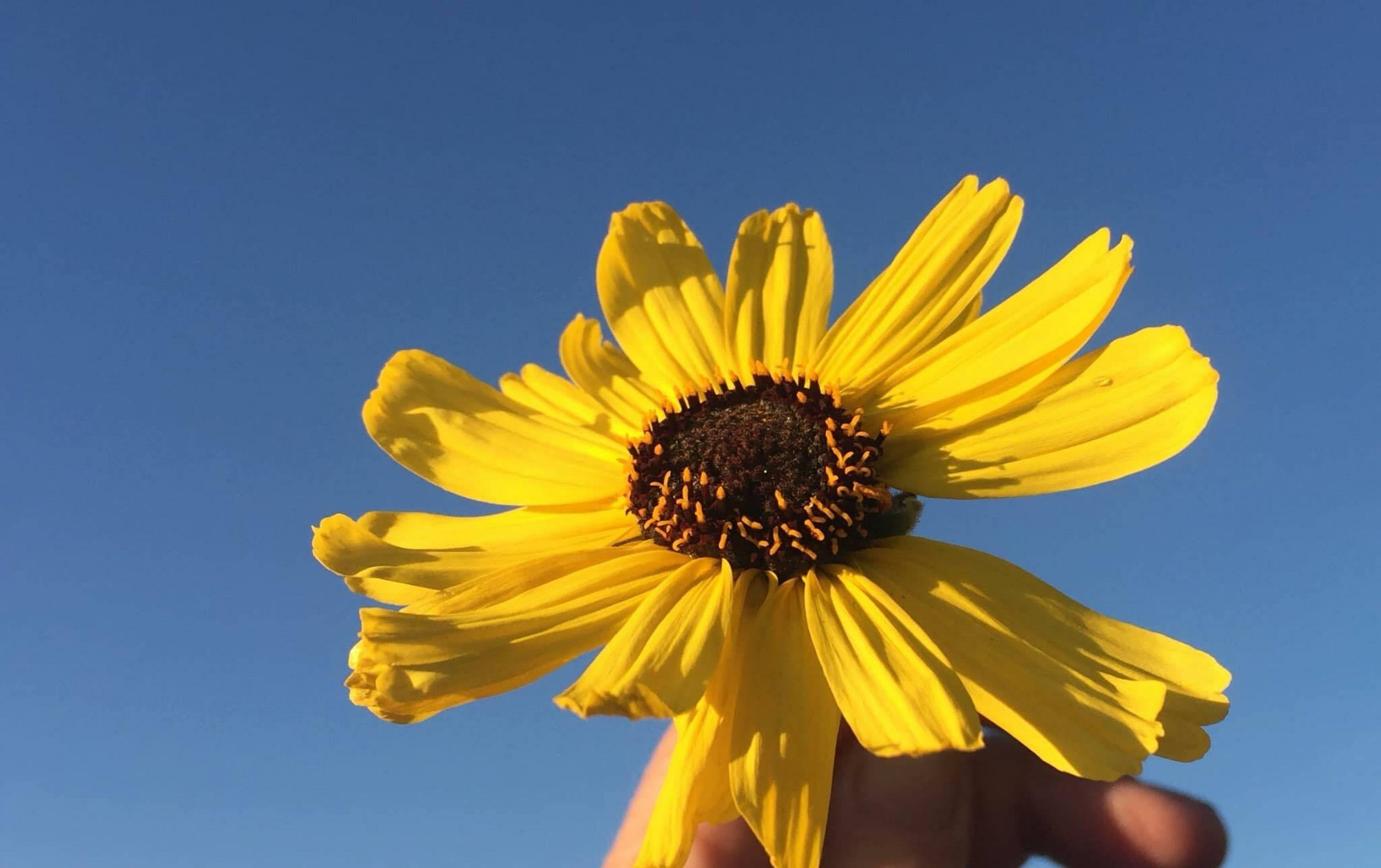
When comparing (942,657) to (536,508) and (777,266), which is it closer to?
(536,508)

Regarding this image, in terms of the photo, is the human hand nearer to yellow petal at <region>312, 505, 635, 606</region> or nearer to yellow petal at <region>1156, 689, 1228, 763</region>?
yellow petal at <region>312, 505, 635, 606</region>

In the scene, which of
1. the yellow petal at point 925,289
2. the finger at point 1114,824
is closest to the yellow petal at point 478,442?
the yellow petal at point 925,289

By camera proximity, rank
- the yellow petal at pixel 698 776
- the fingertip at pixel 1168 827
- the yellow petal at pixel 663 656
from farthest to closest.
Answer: the fingertip at pixel 1168 827 < the yellow petal at pixel 698 776 < the yellow petal at pixel 663 656

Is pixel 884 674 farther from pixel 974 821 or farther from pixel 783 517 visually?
pixel 974 821

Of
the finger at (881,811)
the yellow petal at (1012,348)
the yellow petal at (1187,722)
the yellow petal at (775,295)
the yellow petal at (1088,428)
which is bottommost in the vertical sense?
the yellow petal at (1187,722)

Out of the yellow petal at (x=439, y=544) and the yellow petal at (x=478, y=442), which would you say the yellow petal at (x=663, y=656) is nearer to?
the yellow petal at (x=439, y=544)

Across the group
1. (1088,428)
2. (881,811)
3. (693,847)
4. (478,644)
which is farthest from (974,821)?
(478,644)
